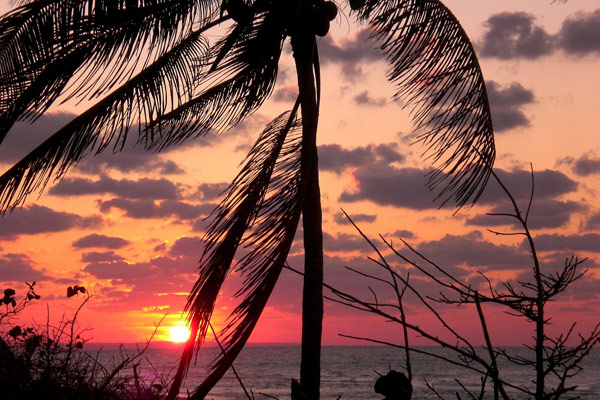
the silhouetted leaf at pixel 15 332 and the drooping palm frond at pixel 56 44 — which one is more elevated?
the drooping palm frond at pixel 56 44

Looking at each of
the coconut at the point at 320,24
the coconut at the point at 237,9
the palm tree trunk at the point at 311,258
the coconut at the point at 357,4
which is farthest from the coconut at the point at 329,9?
the coconut at the point at 237,9

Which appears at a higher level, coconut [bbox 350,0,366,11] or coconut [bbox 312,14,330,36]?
coconut [bbox 350,0,366,11]

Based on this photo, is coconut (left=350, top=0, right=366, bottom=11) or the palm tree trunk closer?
the palm tree trunk

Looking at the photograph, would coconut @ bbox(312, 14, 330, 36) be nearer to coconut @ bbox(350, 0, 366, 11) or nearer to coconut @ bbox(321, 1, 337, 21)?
coconut @ bbox(321, 1, 337, 21)

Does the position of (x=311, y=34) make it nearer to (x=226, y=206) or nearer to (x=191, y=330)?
(x=226, y=206)

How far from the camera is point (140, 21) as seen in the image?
7582mm

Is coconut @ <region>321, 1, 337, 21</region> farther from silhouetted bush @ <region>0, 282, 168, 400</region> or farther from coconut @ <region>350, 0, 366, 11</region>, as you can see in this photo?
silhouetted bush @ <region>0, 282, 168, 400</region>

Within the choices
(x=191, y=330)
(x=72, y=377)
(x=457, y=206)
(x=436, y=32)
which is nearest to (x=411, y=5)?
(x=436, y=32)

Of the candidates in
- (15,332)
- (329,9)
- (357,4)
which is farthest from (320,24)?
(15,332)

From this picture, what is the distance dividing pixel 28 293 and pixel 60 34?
3530 mm

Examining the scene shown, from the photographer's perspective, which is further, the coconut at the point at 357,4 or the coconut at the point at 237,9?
the coconut at the point at 357,4

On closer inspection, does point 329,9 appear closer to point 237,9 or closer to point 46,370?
point 237,9

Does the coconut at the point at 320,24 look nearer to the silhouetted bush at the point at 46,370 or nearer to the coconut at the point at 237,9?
the coconut at the point at 237,9

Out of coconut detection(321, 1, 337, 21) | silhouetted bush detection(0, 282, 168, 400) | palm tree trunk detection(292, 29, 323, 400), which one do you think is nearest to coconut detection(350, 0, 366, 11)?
coconut detection(321, 1, 337, 21)
